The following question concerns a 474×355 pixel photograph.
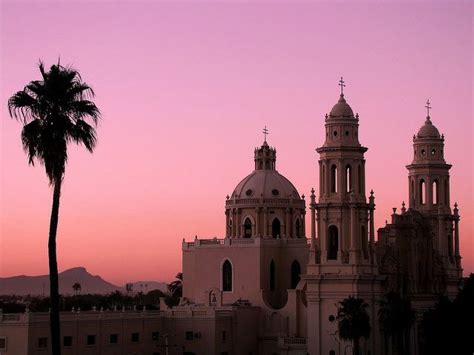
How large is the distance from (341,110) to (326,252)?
1066 cm

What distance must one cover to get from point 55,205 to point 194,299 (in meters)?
47.0

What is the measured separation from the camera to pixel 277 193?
92.2 metres

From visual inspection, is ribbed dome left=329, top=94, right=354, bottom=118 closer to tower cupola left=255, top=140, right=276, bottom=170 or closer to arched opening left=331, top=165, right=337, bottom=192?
arched opening left=331, top=165, right=337, bottom=192

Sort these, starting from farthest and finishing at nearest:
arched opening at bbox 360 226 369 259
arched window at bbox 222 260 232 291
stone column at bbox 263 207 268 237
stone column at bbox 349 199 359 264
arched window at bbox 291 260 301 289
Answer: stone column at bbox 263 207 268 237 < arched window at bbox 291 260 301 289 < arched window at bbox 222 260 232 291 < arched opening at bbox 360 226 369 259 < stone column at bbox 349 199 359 264

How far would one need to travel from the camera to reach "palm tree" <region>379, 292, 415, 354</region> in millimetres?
74000

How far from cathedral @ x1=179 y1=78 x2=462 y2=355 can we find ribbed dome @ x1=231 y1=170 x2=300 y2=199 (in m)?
0.11

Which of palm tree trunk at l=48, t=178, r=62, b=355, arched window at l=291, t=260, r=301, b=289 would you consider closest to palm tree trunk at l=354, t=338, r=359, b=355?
arched window at l=291, t=260, r=301, b=289

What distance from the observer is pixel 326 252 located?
7594 cm

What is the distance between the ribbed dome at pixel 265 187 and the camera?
92.1 metres

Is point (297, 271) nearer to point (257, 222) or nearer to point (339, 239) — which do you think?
point (257, 222)

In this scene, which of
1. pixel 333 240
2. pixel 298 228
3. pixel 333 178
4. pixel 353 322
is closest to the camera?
pixel 353 322

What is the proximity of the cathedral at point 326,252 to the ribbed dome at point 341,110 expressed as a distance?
0.30ft

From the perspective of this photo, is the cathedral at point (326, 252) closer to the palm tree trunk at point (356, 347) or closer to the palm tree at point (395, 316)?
the palm tree at point (395, 316)

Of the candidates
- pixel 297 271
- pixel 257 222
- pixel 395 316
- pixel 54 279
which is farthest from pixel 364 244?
pixel 54 279
